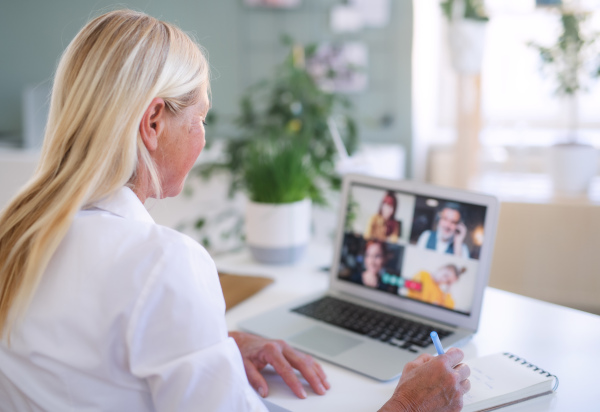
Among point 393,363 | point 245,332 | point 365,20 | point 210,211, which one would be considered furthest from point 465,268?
point 365,20

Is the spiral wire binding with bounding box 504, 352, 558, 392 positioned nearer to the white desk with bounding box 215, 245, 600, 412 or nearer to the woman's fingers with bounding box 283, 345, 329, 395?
the white desk with bounding box 215, 245, 600, 412

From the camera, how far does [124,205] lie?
81 cm

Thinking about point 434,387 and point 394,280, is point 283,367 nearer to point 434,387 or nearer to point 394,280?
point 434,387

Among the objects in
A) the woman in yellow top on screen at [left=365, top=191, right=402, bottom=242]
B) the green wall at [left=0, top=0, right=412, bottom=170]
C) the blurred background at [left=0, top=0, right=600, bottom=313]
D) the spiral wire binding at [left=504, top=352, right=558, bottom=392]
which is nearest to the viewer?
the spiral wire binding at [left=504, top=352, right=558, bottom=392]

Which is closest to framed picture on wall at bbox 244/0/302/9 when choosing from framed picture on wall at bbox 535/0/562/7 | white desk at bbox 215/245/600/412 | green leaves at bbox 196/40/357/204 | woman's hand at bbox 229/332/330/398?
green leaves at bbox 196/40/357/204

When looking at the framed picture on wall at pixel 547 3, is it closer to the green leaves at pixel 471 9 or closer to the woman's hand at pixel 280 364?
the green leaves at pixel 471 9

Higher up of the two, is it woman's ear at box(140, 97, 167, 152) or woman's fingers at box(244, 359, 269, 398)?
woman's ear at box(140, 97, 167, 152)

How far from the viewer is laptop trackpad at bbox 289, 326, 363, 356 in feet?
3.62

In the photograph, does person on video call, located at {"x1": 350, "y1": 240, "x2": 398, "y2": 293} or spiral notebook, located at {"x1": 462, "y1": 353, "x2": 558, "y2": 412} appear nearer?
spiral notebook, located at {"x1": 462, "y1": 353, "x2": 558, "y2": 412}

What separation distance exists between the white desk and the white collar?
36 centimetres

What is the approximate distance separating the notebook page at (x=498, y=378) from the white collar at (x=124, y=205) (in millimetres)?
533

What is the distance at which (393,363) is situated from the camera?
1037mm

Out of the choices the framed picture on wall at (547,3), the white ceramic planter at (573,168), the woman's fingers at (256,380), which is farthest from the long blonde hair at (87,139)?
the framed picture on wall at (547,3)

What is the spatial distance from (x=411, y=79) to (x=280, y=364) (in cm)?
230
